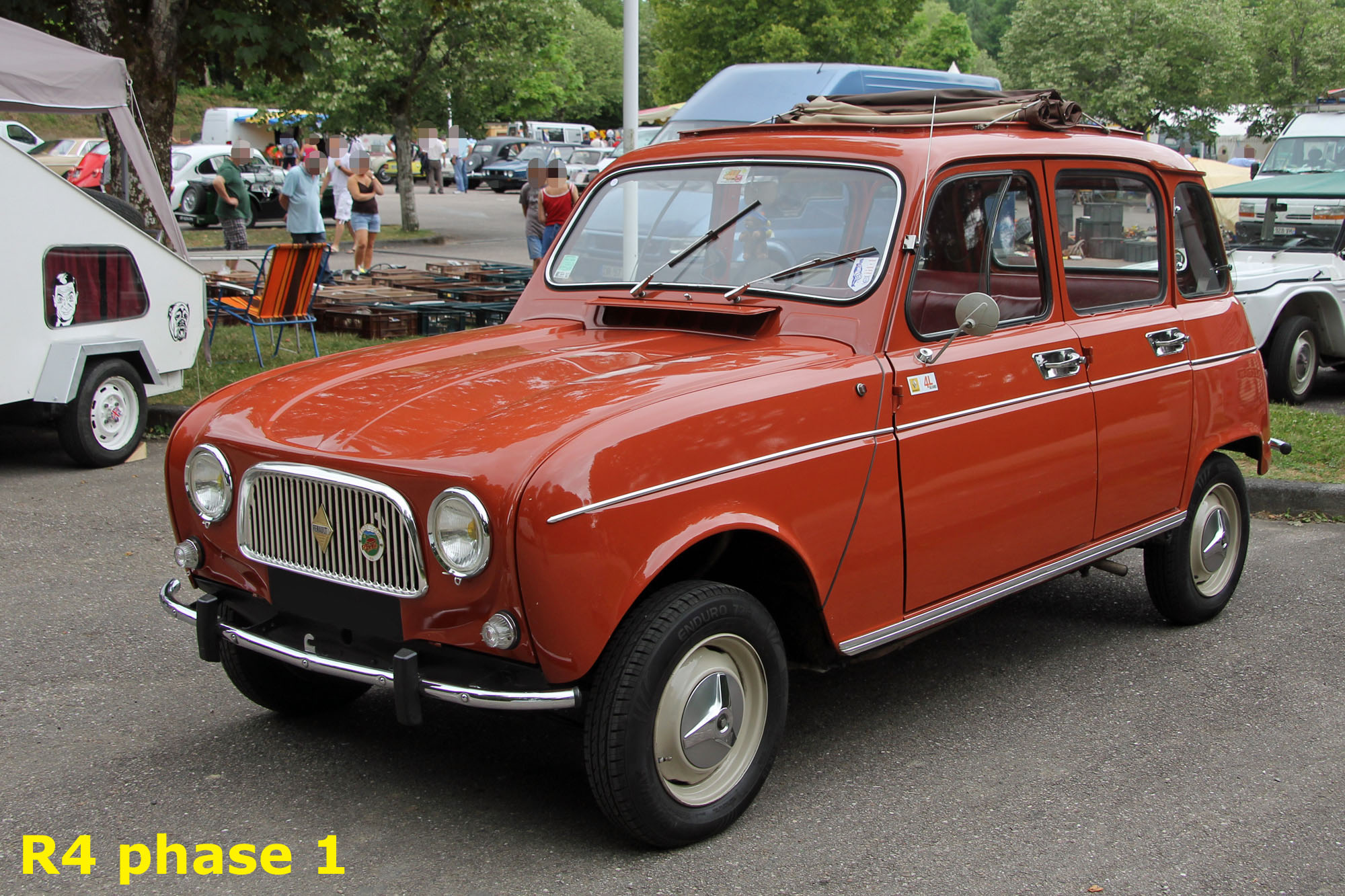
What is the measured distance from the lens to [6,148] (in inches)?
295

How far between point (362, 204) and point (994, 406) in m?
13.8

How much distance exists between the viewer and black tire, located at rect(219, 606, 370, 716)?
421cm

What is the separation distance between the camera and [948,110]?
4.89 meters

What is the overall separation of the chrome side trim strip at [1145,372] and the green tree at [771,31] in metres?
25.9

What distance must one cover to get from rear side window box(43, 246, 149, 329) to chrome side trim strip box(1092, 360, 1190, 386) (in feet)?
20.4

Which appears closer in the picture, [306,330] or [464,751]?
[464,751]

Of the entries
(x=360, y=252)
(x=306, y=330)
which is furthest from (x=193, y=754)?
(x=360, y=252)

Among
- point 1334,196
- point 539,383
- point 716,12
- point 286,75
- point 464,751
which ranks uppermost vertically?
point 716,12

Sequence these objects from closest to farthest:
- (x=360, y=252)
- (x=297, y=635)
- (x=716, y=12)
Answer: (x=297, y=635) → (x=360, y=252) → (x=716, y=12)

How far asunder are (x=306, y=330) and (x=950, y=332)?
9.70m

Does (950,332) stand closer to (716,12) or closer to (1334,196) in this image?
(1334,196)

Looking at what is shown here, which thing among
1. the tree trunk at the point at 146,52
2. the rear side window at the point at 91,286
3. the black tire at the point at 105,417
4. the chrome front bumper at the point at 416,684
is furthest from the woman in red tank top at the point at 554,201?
the chrome front bumper at the point at 416,684

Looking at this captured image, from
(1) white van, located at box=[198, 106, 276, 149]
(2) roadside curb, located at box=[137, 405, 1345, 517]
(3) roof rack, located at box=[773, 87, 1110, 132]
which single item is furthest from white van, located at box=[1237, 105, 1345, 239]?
(1) white van, located at box=[198, 106, 276, 149]

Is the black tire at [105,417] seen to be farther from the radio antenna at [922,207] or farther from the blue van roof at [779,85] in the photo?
the blue van roof at [779,85]
